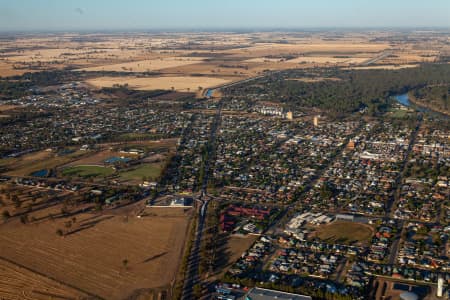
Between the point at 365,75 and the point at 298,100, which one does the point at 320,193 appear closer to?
the point at 298,100

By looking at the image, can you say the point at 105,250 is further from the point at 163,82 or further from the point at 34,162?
the point at 163,82

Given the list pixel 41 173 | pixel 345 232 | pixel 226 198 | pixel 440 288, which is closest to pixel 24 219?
pixel 41 173

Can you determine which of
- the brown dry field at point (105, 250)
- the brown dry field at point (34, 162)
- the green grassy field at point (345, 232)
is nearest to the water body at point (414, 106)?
the green grassy field at point (345, 232)

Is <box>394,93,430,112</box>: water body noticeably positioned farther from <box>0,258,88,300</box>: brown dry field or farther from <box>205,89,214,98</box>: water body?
<box>0,258,88,300</box>: brown dry field

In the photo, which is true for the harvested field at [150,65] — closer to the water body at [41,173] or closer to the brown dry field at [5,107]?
the brown dry field at [5,107]

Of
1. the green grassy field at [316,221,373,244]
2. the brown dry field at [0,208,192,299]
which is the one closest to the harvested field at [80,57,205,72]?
the brown dry field at [0,208,192,299]

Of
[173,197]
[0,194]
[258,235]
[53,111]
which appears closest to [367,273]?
[258,235]
